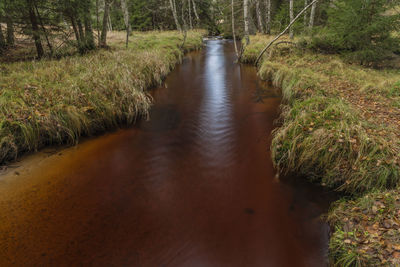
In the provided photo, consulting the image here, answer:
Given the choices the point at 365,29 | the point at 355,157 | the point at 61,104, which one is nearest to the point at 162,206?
the point at 355,157

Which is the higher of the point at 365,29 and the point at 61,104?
the point at 365,29

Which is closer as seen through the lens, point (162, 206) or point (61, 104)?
point (162, 206)

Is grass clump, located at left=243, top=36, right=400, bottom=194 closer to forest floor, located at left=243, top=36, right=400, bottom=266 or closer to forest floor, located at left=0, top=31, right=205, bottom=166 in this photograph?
forest floor, located at left=243, top=36, right=400, bottom=266

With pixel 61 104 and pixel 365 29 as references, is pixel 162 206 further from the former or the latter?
pixel 365 29

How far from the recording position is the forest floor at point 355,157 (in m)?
2.54

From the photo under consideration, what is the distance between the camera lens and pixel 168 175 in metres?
4.59

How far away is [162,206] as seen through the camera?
3811 mm

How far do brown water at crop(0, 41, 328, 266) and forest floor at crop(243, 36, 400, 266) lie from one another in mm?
406

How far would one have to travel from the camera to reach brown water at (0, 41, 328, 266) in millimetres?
2996

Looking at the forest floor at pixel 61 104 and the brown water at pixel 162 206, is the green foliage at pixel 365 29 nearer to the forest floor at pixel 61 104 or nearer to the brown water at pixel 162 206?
the brown water at pixel 162 206

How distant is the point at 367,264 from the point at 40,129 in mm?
6294

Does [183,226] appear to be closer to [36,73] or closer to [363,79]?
[36,73]

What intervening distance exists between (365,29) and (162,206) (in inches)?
397

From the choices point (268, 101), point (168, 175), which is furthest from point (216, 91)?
point (168, 175)
